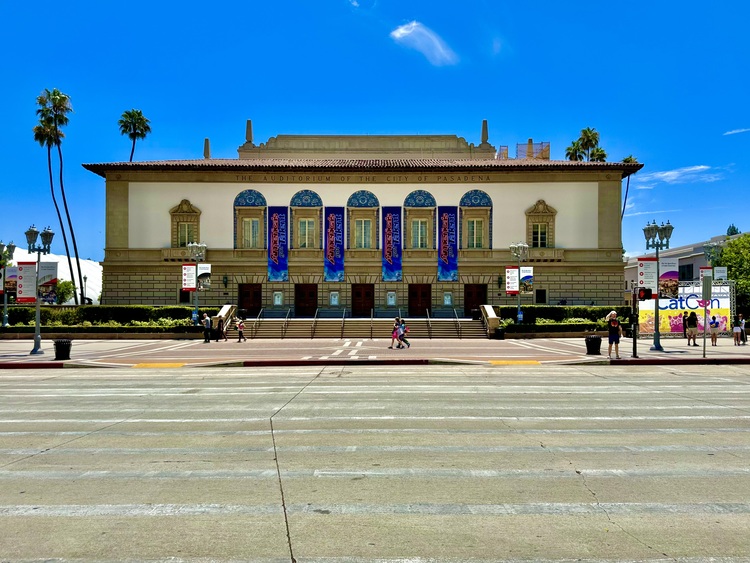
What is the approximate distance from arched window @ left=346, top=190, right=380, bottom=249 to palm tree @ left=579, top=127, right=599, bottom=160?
30879mm

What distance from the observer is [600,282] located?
44.7 metres

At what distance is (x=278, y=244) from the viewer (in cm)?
4491

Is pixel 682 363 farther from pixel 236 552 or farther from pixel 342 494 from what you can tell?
pixel 236 552

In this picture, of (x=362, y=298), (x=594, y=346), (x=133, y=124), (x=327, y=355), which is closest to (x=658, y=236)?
(x=594, y=346)

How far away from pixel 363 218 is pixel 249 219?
944cm

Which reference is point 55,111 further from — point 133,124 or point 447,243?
point 447,243

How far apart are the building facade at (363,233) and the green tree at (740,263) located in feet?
55.3

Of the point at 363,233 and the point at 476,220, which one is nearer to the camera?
the point at 476,220

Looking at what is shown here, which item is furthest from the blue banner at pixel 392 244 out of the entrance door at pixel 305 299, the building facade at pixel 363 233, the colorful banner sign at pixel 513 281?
the colorful banner sign at pixel 513 281

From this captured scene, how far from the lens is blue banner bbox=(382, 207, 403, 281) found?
147 feet

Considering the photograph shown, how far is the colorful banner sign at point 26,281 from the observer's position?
25688 mm

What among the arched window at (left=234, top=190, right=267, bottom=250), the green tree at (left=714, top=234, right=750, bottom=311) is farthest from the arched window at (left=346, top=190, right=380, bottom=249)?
the green tree at (left=714, top=234, right=750, bottom=311)

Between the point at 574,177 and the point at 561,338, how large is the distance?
16.7 metres

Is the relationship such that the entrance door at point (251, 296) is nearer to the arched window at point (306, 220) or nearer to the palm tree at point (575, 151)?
the arched window at point (306, 220)
